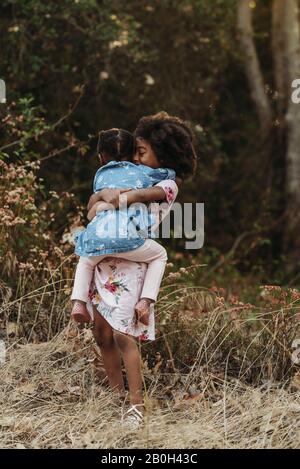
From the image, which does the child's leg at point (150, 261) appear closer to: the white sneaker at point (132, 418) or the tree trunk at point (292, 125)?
the white sneaker at point (132, 418)

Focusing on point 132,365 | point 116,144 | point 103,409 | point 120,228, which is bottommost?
point 103,409

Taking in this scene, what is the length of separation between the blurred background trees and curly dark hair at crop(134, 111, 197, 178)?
1.68 metres

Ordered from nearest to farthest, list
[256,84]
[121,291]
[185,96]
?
[121,291]
[185,96]
[256,84]

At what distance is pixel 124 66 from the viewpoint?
321 inches

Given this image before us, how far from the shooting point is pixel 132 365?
4043mm

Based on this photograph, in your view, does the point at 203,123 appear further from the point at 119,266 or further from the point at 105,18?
the point at 119,266

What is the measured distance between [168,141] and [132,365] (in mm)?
1070

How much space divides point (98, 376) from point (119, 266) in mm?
728

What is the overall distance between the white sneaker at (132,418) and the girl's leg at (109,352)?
0.81 feet

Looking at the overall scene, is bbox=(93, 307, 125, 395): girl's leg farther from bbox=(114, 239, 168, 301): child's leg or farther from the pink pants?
bbox=(114, 239, 168, 301): child's leg

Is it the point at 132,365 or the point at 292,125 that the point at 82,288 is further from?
the point at 292,125
